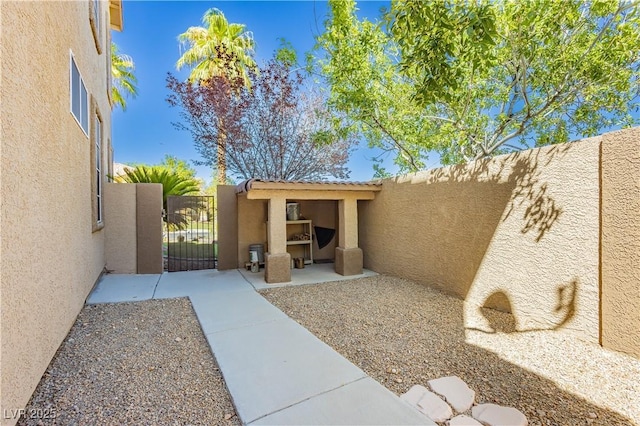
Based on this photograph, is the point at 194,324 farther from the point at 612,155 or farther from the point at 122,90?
the point at 122,90

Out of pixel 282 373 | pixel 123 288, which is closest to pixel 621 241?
pixel 282 373

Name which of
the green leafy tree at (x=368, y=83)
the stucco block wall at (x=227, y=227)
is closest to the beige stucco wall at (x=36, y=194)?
the stucco block wall at (x=227, y=227)

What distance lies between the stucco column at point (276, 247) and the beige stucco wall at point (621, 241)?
19.9ft

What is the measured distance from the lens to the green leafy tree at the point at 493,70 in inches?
177

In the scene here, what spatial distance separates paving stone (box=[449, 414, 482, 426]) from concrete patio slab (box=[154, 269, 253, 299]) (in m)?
5.23

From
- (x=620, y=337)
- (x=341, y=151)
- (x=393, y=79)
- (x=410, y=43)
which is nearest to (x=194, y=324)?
(x=410, y=43)

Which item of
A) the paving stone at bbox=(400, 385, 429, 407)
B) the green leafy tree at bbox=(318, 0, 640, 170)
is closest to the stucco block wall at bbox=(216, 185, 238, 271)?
the green leafy tree at bbox=(318, 0, 640, 170)

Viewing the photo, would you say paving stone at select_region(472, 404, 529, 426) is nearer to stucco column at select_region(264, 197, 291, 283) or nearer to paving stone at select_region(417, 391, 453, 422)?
paving stone at select_region(417, 391, 453, 422)

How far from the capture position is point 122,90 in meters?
19.6

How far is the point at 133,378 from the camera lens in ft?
10.8

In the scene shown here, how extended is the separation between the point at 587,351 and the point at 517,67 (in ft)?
23.7

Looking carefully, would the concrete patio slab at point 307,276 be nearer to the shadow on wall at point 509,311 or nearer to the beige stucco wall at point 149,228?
the beige stucco wall at point 149,228

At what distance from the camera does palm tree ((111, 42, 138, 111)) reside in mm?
18672

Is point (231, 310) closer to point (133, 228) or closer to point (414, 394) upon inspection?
point (414, 394)
